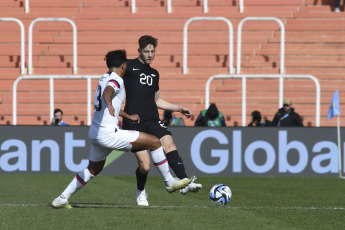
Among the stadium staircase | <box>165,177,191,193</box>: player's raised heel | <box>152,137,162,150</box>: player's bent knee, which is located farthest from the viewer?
the stadium staircase

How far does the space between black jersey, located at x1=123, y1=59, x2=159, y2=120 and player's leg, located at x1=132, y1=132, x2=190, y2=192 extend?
0.72m

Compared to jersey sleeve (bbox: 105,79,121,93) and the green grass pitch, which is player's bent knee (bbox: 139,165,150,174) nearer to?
the green grass pitch

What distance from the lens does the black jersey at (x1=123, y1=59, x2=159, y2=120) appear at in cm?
1066

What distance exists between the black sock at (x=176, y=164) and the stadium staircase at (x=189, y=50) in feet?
35.5

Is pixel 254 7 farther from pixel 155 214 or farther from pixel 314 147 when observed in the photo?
pixel 155 214

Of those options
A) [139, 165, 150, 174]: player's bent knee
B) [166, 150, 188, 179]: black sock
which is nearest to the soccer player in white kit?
[139, 165, 150, 174]: player's bent knee

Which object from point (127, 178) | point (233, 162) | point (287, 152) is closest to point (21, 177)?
point (127, 178)

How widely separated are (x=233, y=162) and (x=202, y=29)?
6725mm

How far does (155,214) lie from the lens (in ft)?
31.1

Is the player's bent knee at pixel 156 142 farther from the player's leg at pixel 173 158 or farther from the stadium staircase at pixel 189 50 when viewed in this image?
the stadium staircase at pixel 189 50

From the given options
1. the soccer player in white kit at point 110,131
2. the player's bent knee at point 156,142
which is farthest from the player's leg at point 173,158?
the player's bent knee at point 156,142

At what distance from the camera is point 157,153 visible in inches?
398

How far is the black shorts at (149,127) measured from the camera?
35.0 feet

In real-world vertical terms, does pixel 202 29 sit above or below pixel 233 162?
above
